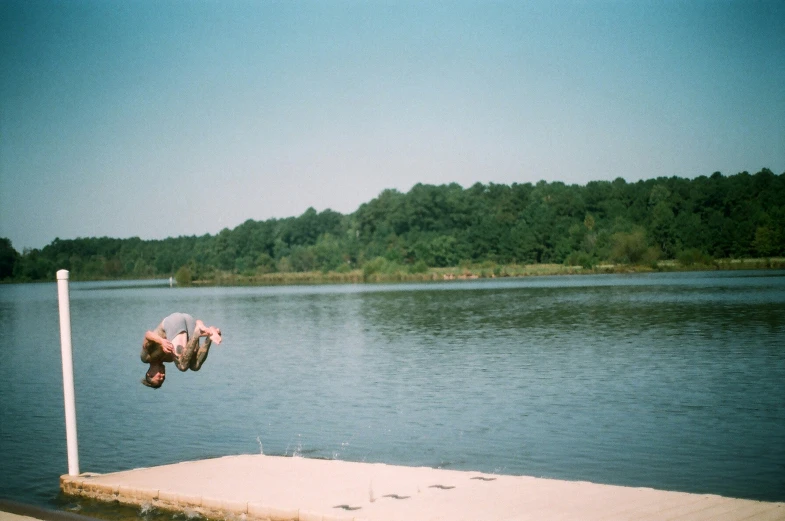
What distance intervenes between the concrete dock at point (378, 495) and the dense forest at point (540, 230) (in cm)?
12715

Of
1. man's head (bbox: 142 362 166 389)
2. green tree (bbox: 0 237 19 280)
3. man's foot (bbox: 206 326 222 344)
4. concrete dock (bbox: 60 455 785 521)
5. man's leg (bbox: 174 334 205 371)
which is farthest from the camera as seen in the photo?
green tree (bbox: 0 237 19 280)

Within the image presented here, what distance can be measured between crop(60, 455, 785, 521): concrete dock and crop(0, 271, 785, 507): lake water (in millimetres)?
2041

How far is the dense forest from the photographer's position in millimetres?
136000

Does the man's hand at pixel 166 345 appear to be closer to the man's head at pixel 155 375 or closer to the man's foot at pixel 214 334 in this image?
the man's foot at pixel 214 334

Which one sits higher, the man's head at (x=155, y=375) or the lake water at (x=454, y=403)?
the man's head at (x=155, y=375)

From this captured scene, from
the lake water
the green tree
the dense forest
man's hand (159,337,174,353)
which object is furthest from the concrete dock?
the green tree

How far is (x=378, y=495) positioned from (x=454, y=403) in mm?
11614

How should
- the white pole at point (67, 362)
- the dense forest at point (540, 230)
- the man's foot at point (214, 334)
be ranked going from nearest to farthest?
the man's foot at point (214, 334) → the white pole at point (67, 362) → the dense forest at point (540, 230)

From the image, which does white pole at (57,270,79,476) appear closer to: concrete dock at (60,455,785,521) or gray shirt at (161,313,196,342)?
concrete dock at (60,455,785,521)

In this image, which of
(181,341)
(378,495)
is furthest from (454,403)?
(181,341)

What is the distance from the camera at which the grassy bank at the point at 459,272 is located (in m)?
137

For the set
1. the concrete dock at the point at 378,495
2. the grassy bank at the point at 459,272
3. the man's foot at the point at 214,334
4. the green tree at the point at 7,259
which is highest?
the green tree at the point at 7,259

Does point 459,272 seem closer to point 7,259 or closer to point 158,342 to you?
point 7,259

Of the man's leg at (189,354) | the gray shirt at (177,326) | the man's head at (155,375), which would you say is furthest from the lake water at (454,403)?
the gray shirt at (177,326)
